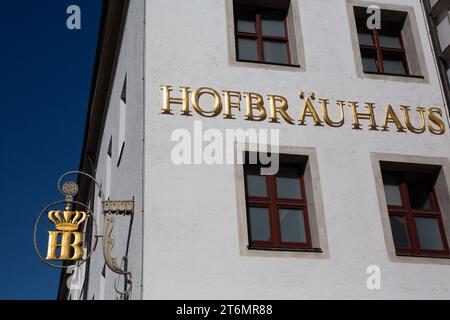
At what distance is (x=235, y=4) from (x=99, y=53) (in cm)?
580

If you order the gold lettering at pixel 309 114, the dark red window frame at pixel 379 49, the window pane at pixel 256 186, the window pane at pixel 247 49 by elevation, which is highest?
the dark red window frame at pixel 379 49

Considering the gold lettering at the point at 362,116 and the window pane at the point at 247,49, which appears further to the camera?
the window pane at the point at 247,49

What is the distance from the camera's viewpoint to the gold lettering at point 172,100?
12.3m

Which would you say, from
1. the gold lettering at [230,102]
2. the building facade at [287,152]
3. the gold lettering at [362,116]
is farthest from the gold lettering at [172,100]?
the gold lettering at [362,116]

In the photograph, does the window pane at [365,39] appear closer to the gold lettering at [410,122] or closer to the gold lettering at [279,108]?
the gold lettering at [410,122]

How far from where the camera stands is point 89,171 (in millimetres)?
24391

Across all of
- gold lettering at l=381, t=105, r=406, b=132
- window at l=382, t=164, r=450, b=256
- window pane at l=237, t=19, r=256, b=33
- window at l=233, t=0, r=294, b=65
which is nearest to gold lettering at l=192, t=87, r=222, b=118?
window at l=233, t=0, r=294, b=65

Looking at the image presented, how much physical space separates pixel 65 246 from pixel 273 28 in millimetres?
5901

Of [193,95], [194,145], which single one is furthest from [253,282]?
[193,95]

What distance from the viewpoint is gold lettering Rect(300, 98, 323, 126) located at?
12.9 meters

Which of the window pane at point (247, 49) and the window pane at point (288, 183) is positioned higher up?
the window pane at point (247, 49)

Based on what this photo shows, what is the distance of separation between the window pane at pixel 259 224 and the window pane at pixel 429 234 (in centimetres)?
280

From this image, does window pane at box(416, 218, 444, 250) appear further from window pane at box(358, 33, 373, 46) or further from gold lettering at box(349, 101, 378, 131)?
window pane at box(358, 33, 373, 46)
